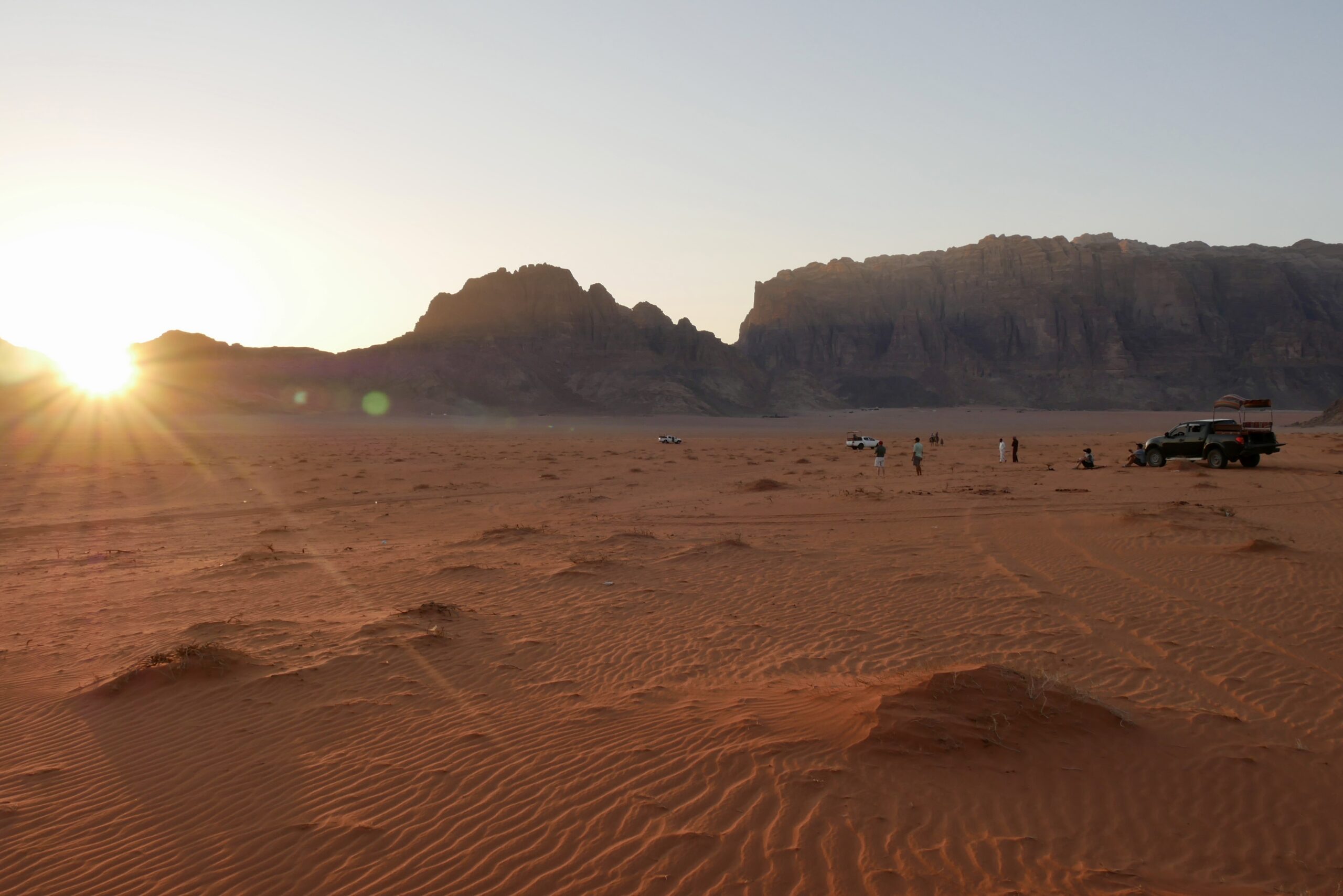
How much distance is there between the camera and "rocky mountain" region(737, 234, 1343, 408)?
152 m

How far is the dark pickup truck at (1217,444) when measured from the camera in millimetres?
27875

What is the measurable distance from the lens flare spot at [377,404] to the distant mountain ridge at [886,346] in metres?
1.38

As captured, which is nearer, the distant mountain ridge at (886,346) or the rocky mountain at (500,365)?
the rocky mountain at (500,365)

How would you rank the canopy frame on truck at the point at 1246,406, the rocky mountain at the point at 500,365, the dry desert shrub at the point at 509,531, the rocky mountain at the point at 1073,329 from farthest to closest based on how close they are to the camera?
the rocky mountain at the point at 1073,329 → the rocky mountain at the point at 500,365 → the canopy frame on truck at the point at 1246,406 → the dry desert shrub at the point at 509,531

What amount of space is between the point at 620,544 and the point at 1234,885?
39.4 feet

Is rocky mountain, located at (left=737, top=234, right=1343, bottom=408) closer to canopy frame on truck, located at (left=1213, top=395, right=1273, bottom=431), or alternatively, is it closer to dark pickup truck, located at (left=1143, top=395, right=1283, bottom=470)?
canopy frame on truck, located at (left=1213, top=395, right=1273, bottom=431)

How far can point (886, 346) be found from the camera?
179 m

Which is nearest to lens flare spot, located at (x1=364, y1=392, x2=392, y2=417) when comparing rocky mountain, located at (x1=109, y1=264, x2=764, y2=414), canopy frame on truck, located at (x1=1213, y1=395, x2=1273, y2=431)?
rocky mountain, located at (x1=109, y1=264, x2=764, y2=414)

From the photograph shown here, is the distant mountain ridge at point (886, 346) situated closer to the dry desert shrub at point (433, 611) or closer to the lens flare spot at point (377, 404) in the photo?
the lens flare spot at point (377, 404)

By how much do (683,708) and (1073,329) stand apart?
17920cm

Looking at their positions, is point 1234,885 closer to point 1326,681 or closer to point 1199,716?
point 1199,716

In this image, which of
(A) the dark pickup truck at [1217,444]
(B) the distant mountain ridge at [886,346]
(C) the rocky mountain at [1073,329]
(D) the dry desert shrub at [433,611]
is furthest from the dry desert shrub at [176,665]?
(C) the rocky mountain at [1073,329]

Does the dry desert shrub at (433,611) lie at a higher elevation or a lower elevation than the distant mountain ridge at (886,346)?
lower

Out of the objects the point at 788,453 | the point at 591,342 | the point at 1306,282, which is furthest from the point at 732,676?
the point at 1306,282
